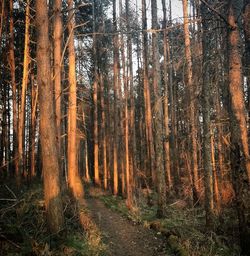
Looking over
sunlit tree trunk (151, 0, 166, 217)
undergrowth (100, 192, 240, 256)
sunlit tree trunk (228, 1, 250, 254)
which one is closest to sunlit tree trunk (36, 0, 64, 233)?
undergrowth (100, 192, 240, 256)

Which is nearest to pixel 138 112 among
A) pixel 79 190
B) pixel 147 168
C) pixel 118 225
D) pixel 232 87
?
pixel 147 168

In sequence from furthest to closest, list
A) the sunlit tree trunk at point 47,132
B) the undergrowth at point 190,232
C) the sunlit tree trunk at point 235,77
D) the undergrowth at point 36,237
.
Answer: the undergrowth at point 190,232 → the sunlit tree trunk at point 235,77 → the sunlit tree trunk at point 47,132 → the undergrowth at point 36,237

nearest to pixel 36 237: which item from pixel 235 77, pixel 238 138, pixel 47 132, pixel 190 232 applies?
pixel 47 132

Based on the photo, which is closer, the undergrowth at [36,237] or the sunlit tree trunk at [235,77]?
the undergrowth at [36,237]

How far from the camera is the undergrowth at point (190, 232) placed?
758cm

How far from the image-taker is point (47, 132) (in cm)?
665

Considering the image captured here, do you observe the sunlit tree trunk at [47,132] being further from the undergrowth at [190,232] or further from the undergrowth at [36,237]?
the undergrowth at [190,232]

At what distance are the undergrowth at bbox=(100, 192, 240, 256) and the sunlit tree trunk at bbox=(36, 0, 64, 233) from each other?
3.16 m

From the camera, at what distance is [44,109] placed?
6699mm

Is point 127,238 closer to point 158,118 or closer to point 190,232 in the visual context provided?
point 190,232

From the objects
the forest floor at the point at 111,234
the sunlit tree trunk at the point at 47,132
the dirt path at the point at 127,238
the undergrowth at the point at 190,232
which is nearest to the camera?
the forest floor at the point at 111,234

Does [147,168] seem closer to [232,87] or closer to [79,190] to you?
[79,190]

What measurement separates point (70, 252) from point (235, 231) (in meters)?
5.67

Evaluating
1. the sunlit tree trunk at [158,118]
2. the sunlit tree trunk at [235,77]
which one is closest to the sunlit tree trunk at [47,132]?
the sunlit tree trunk at [235,77]
